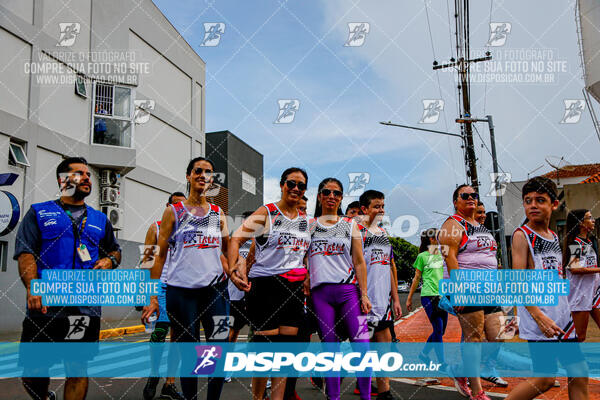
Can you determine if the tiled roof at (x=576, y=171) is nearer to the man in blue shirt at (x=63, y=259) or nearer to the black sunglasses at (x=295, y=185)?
the black sunglasses at (x=295, y=185)

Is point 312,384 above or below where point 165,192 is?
below

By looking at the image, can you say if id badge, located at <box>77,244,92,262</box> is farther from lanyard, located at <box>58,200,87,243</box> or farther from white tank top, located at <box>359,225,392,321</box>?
white tank top, located at <box>359,225,392,321</box>

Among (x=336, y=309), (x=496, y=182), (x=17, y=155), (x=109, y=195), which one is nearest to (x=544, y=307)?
(x=336, y=309)

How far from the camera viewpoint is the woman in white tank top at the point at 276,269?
4.55 m

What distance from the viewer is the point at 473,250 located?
538 centimetres

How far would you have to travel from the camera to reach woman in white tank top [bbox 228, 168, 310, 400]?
455cm

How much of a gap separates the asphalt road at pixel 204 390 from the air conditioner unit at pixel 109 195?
12.7m

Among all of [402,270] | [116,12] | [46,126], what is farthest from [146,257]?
[402,270]

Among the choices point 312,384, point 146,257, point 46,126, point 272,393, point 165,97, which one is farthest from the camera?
point 165,97

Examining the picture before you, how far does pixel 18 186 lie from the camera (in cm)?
1487

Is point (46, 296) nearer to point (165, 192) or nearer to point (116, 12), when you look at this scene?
point (116, 12)

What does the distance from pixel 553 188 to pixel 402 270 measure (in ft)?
284

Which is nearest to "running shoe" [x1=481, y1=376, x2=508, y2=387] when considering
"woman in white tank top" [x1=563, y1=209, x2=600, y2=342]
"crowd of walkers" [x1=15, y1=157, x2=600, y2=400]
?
"crowd of walkers" [x1=15, y1=157, x2=600, y2=400]

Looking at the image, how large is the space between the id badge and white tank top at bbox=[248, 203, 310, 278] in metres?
1.41
